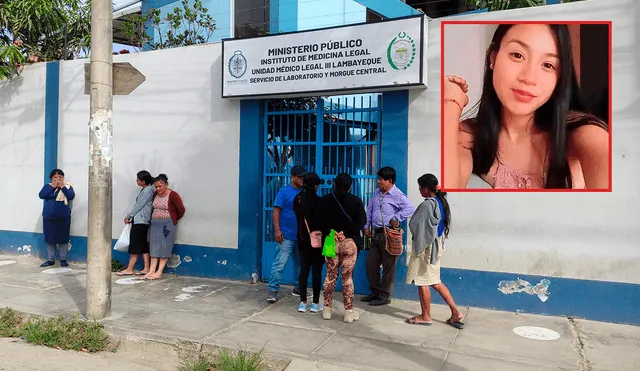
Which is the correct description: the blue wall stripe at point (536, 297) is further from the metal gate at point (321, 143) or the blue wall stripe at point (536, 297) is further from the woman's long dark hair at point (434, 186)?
the woman's long dark hair at point (434, 186)

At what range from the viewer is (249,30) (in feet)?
39.7

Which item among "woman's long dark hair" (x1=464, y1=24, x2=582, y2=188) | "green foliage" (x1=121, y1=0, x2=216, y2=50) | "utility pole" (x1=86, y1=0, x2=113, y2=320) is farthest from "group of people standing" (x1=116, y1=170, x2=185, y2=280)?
"woman's long dark hair" (x1=464, y1=24, x2=582, y2=188)

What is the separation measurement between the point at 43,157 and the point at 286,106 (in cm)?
453

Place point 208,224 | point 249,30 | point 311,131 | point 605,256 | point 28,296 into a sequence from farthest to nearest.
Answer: point 249,30, point 208,224, point 311,131, point 28,296, point 605,256

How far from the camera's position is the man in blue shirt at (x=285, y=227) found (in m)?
6.01

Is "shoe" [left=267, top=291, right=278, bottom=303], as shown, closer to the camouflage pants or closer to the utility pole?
the camouflage pants

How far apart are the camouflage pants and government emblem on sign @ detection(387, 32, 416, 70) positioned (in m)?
2.19

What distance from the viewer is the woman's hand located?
20.0 ft

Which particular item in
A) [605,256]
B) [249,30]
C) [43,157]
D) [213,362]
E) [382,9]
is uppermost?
[382,9]

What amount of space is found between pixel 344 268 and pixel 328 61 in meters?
2.64

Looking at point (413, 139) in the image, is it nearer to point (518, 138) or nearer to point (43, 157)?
point (518, 138)

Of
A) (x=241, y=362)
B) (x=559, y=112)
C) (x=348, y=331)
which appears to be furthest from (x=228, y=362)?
(x=559, y=112)

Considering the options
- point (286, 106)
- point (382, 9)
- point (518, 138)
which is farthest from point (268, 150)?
point (382, 9)

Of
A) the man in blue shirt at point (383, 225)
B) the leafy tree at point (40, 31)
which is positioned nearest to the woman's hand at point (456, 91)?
the man in blue shirt at point (383, 225)
